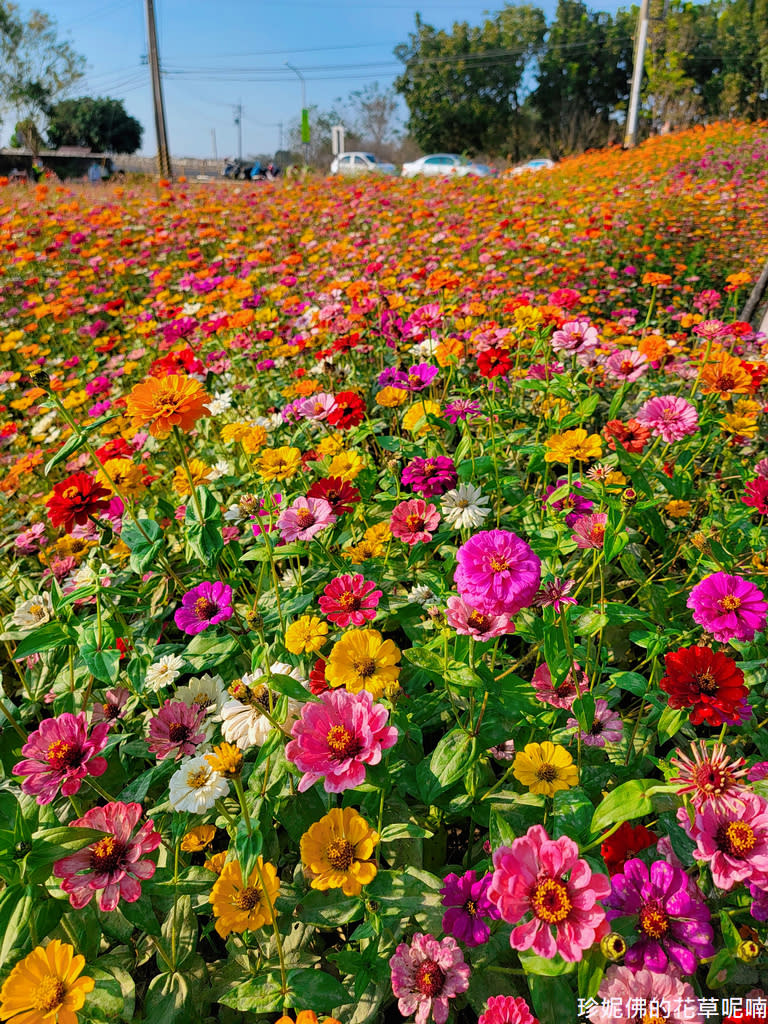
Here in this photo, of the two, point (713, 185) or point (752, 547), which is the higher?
point (713, 185)

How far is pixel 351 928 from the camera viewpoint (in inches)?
50.2

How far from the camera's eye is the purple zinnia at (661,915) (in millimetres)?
878

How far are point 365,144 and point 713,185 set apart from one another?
38984 millimetres

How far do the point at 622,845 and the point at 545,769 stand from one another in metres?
0.18

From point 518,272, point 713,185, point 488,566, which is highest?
point 713,185

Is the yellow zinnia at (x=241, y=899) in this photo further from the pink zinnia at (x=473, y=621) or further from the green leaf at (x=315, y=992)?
the pink zinnia at (x=473, y=621)

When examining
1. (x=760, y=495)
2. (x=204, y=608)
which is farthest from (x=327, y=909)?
(x=760, y=495)

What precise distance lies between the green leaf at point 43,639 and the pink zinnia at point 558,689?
109 centimetres

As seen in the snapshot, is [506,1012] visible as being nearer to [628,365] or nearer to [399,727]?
[399,727]

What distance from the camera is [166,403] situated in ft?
4.40

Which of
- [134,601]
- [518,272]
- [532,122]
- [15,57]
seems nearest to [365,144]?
→ [532,122]

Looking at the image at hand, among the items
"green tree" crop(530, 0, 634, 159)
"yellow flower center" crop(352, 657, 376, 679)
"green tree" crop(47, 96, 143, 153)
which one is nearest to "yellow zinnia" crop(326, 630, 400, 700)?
"yellow flower center" crop(352, 657, 376, 679)

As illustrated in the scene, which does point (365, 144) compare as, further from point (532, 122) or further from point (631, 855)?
point (631, 855)

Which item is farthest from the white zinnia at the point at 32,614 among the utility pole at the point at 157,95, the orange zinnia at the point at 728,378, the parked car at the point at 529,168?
the utility pole at the point at 157,95
